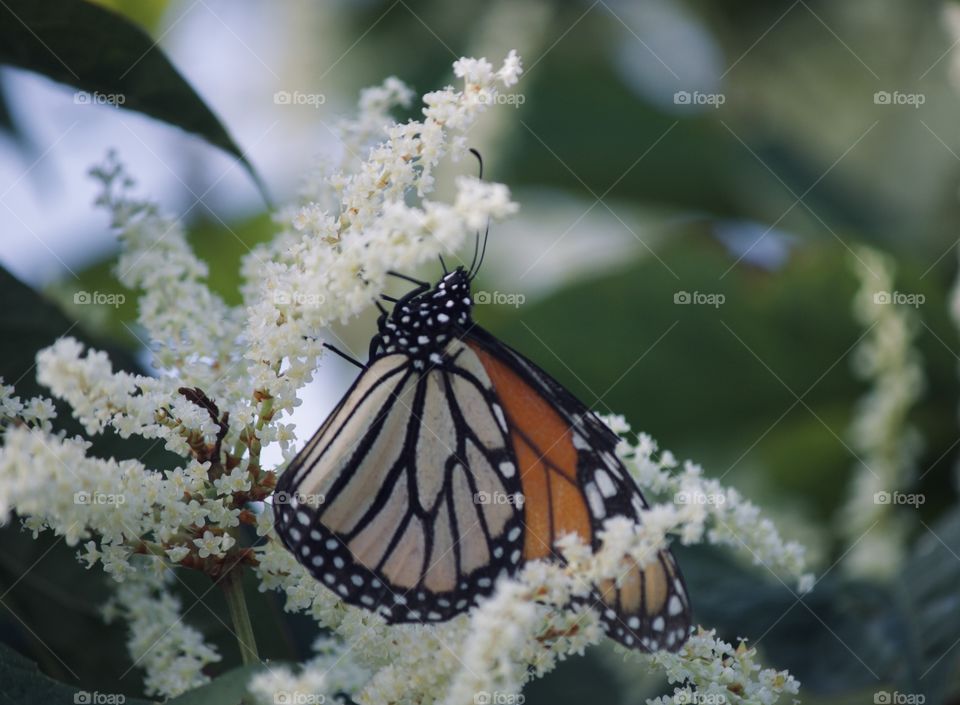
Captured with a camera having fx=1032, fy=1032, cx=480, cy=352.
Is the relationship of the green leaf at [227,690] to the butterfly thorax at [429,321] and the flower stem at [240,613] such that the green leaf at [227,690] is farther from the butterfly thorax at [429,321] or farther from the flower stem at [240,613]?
the butterfly thorax at [429,321]

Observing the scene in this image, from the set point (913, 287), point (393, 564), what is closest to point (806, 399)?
point (913, 287)

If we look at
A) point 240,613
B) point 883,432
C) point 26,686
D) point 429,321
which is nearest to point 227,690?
point 240,613

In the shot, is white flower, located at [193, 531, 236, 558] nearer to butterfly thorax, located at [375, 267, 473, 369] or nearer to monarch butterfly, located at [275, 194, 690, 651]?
monarch butterfly, located at [275, 194, 690, 651]

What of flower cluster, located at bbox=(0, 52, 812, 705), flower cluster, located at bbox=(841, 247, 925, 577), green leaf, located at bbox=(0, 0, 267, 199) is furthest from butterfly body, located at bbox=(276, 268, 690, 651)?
flower cluster, located at bbox=(841, 247, 925, 577)

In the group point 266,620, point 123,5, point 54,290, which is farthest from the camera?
point 123,5

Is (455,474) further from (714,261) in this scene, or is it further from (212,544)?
(714,261)

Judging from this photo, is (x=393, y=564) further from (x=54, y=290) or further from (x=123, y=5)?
(x=123, y=5)
